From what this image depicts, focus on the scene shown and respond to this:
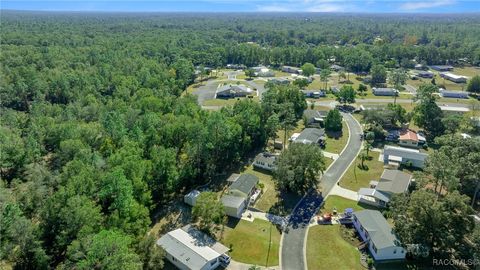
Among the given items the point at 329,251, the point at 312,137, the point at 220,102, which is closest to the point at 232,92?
the point at 220,102

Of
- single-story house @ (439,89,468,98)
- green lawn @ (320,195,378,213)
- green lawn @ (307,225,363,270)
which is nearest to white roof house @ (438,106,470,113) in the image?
single-story house @ (439,89,468,98)

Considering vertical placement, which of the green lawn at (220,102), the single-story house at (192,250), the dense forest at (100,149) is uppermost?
the dense forest at (100,149)

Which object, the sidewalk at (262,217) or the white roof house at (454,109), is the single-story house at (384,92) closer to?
the white roof house at (454,109)

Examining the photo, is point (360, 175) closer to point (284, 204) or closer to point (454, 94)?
point (284, 204)

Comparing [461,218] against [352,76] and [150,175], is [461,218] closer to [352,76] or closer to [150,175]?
[150,175]

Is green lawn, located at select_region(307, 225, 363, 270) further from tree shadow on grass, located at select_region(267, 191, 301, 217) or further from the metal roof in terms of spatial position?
the metal roof

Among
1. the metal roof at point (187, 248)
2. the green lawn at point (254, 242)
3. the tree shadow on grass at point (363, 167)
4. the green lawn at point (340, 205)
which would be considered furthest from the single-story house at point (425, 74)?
the metal roof at point (187, 248)
